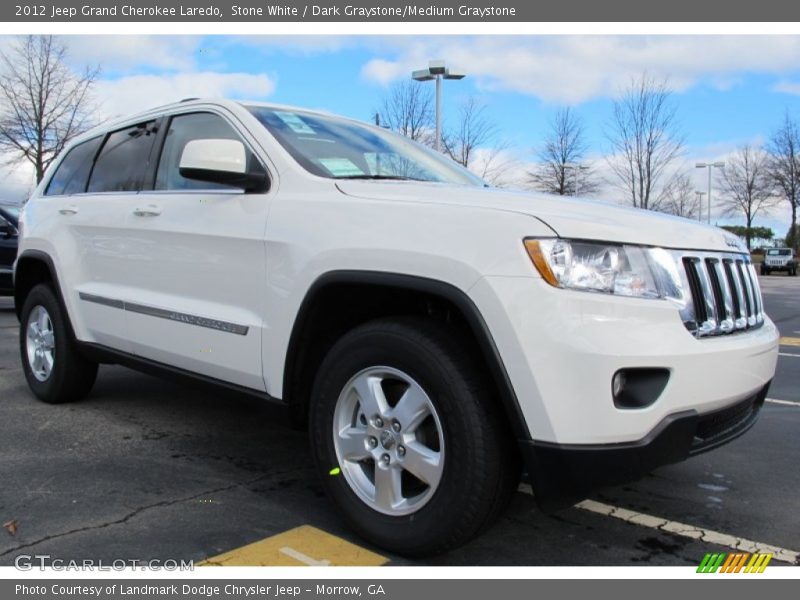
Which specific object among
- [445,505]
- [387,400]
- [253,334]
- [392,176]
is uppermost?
[392,176]

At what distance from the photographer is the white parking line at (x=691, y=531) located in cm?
274

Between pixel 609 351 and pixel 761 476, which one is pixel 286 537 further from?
pixel 761 476

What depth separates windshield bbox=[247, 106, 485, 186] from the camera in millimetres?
3250

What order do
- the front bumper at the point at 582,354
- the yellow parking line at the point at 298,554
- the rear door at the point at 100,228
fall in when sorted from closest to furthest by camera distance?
the front bumper at the point at 582,354 < the yellow parking line at the point at 298,554 < the rear door at the point at 100,228

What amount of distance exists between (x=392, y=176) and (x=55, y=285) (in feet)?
8.74

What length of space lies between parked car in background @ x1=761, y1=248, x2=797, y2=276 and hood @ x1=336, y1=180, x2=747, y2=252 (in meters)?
38.8

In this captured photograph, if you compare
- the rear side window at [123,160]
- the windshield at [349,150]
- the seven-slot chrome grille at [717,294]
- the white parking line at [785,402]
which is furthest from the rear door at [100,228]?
the white parking line at [785,402]

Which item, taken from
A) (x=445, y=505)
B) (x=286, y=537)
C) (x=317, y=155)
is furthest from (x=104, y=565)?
(x=317, y=155)

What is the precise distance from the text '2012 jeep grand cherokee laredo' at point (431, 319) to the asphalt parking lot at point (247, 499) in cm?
37

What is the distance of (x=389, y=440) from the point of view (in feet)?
8.54

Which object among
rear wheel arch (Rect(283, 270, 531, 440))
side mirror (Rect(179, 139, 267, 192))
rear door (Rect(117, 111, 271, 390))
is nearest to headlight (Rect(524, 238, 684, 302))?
rear wheel arch (Rect(283, 270, 531, 440))

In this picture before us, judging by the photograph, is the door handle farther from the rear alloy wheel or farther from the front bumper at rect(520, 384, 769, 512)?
the front bumper at rect(520, 384, 769, 512)

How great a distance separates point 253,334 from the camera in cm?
307

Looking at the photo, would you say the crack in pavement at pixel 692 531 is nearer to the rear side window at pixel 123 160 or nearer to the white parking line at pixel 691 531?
the white parking line at pixel 691 531
